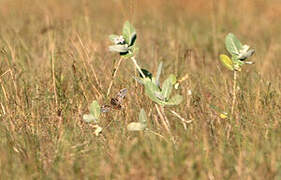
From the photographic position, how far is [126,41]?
207 centimetres

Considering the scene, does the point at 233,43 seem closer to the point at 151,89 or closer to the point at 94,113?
the point at 151,89

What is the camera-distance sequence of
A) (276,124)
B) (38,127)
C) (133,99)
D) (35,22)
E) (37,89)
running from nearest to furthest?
(276,124) < (38,127) < (133,99) < (37,89) < (35,22)

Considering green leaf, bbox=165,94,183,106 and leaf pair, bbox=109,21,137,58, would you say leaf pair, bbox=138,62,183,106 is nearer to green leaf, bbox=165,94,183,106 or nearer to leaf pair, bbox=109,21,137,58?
green leaf, bbox=165,94,183,106

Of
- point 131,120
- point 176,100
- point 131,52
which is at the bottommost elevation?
point 131,120

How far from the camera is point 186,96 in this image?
2449 millimetres

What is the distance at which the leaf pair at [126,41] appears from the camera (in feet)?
6.60

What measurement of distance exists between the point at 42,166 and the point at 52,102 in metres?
0.67

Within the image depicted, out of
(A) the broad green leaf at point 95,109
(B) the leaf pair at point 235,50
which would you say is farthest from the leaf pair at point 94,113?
(B) the leaf pair at point 235,50

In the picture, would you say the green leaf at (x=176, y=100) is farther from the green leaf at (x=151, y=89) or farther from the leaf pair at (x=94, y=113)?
the leaf pair at (x=94, y=113)

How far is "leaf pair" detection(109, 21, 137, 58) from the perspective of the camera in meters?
2.01

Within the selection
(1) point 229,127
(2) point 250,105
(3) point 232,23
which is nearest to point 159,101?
(1) point 229,127

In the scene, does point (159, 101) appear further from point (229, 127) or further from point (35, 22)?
point (35, 22)

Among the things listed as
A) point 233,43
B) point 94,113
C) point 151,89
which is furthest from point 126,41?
point 233,43

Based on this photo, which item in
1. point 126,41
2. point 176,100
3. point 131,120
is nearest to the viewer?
point 176,100
